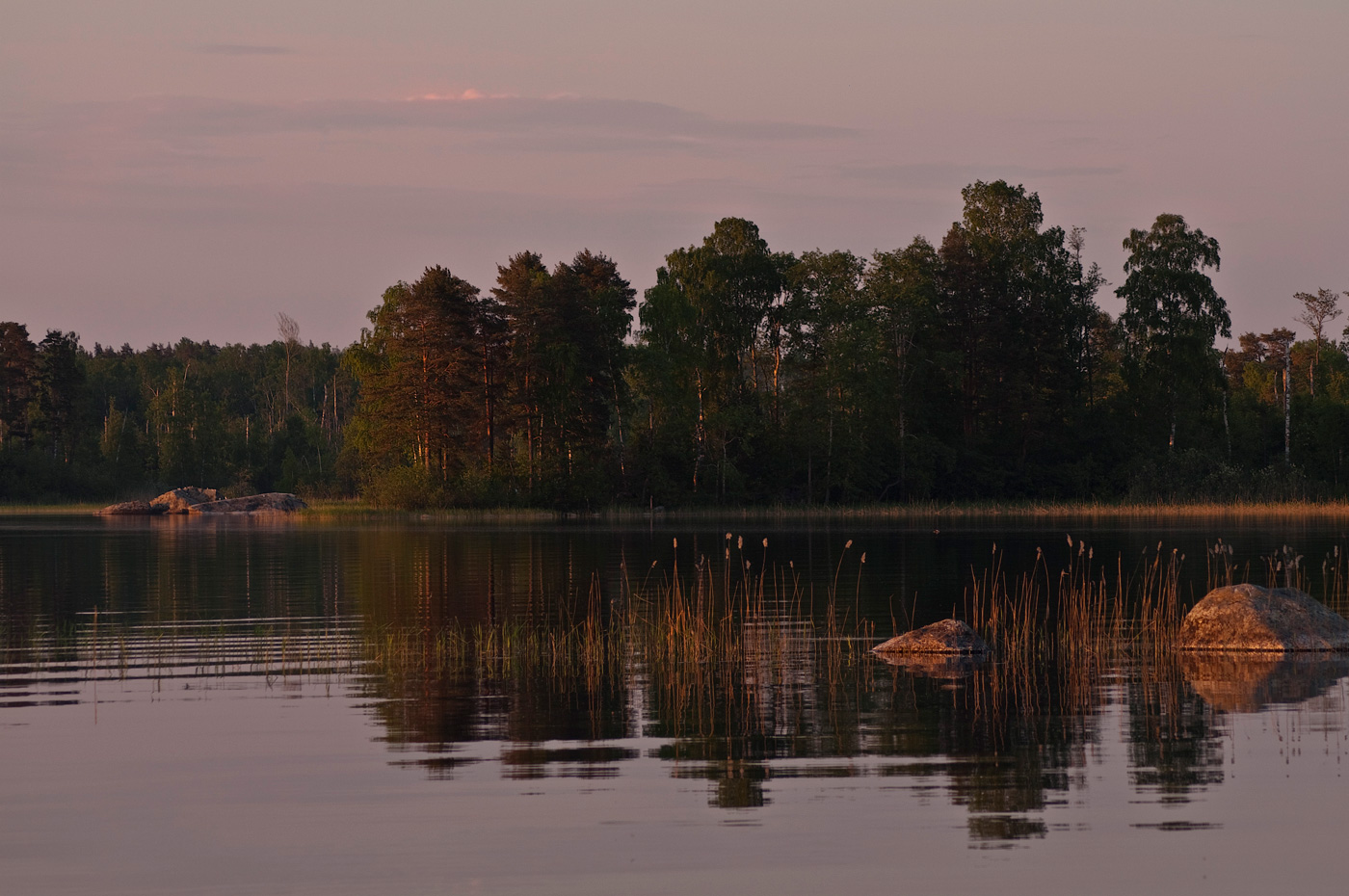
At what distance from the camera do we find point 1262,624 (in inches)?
819

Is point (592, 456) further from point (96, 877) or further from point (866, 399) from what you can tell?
point (96, 877)

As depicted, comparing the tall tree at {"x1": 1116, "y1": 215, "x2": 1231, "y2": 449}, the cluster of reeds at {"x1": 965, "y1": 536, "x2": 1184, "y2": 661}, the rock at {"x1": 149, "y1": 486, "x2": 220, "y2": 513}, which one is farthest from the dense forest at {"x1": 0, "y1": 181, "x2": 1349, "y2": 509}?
the cluster of reeds at {"x1": 965, "y1": 536, "x2": 1184, "y2": 661}

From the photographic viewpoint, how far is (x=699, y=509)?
84.5m

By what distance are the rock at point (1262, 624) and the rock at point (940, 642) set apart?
3107 millimetres

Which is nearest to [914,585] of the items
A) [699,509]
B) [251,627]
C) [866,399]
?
[251,627]

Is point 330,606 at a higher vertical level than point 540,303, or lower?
lower

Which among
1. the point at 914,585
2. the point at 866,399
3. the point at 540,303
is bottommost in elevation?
the point at 914,585

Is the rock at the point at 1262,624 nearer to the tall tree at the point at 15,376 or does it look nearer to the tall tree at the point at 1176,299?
the tall tree at the point at 1176,299

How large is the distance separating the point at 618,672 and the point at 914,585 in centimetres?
1604

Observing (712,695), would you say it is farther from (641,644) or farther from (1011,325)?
(1011,325)

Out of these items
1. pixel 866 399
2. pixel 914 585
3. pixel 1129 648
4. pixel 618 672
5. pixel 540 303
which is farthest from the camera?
pixel 866 399

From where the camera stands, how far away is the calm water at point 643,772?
376 inches

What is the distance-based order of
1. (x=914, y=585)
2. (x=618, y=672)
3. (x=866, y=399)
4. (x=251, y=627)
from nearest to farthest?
1. (x=618, y=672)
2. (x=251, y=627)
3. (x=914, y=585)
4. (x=866, y=399)

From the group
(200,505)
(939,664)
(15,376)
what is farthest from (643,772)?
(15,376)
